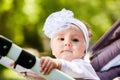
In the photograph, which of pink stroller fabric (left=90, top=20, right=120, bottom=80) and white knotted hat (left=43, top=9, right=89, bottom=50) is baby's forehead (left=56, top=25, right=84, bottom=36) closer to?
white knotted hat (left=43, top=9, right=89, bottom=50)

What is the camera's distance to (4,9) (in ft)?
17.9

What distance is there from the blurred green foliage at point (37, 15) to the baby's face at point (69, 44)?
3259mm

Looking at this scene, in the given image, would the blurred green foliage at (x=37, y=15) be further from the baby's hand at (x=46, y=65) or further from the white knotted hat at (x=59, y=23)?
the baby's hand at (x=46, y=65)

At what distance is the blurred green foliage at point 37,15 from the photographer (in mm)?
5367

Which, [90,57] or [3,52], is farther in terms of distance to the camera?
[90,57]

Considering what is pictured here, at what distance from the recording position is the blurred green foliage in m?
5.37

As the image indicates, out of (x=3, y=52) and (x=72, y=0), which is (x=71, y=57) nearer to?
(x=3, y=52)

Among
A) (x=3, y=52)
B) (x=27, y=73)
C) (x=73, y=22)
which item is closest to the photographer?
(x=3, y=52)

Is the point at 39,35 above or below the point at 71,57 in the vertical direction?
below

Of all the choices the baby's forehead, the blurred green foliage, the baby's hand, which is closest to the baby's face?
the baby's forehead

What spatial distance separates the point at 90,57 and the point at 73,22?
435 millimetres

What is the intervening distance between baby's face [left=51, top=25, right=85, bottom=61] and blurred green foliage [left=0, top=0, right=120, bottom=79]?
326 cm

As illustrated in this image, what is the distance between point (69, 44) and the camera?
201cm

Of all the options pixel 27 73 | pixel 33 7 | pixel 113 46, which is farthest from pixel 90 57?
pixel 33 7
